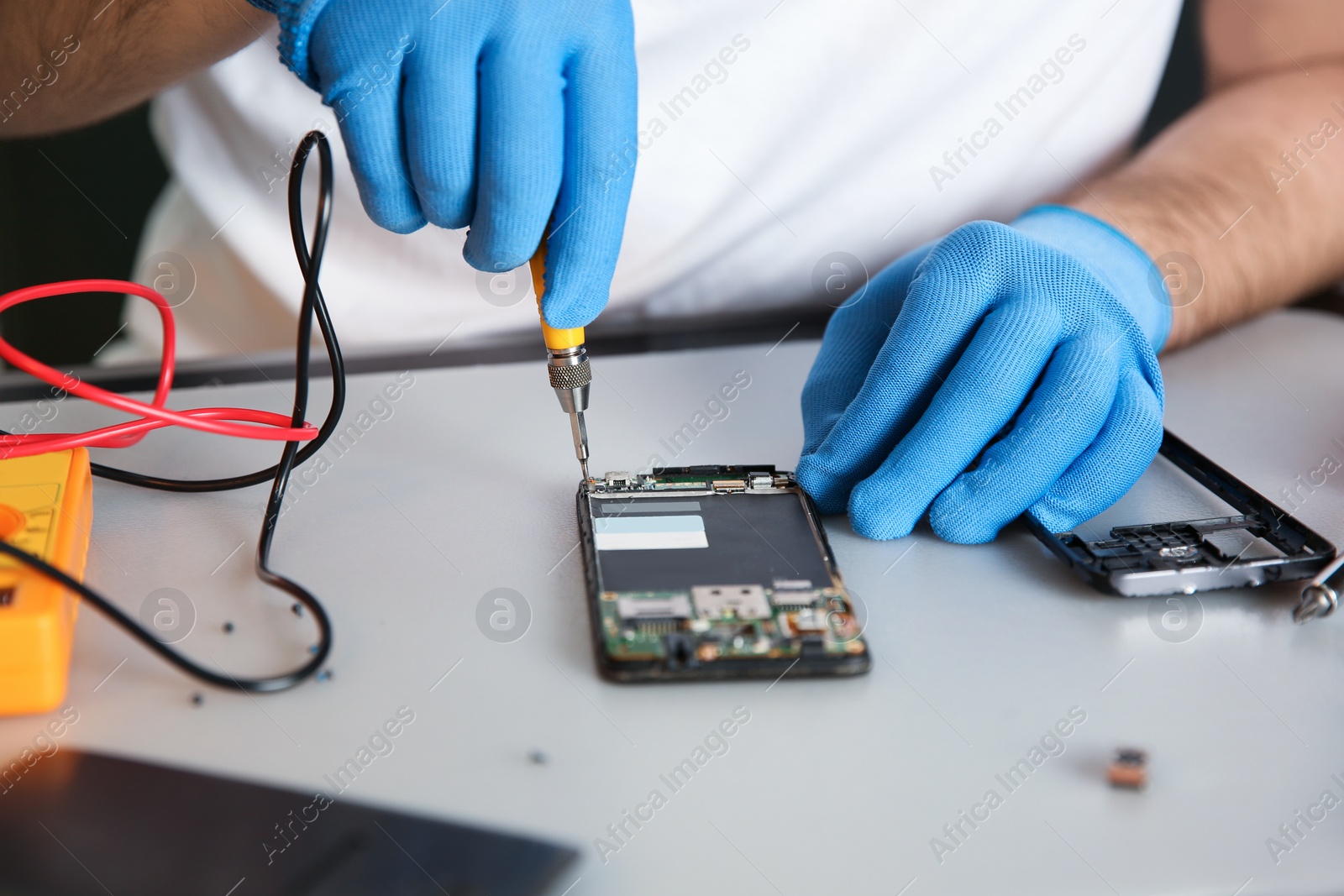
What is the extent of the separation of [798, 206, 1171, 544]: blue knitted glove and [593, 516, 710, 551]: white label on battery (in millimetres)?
109

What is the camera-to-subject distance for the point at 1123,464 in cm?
69

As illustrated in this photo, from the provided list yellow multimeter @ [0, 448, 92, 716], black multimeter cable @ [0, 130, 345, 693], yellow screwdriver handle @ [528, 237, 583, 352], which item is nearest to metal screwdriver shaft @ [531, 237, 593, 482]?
yellow screwdriver handle @ [528, 237, 583, 352]

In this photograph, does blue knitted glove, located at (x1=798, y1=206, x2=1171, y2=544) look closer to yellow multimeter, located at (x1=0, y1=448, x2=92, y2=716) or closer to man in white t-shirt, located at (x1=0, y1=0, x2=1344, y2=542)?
man in white t-shirt, located at (x1=0, y1=0, x2=1344, y2=542)

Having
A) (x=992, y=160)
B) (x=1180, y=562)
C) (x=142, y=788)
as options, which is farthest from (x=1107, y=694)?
(x=992, y=160)

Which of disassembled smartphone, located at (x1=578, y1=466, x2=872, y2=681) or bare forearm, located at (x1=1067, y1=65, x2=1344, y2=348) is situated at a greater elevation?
disassembled smartphone, located at (x1=578, y1=466, x2=872, y2=681)

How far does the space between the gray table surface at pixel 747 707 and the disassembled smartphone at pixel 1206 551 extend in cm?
2

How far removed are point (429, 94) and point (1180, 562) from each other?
1.90ft

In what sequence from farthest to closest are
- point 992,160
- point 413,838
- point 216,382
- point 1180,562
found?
1. point 992,160
2. point 216,382
3. point 1180,562
4. point 413,838

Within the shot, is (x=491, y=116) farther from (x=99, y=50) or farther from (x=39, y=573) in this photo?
(x=99, y=50)

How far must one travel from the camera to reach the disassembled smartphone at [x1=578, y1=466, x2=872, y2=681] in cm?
53

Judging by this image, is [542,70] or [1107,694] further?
[542,70]

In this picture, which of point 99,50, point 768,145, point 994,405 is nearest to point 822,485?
point 994,405

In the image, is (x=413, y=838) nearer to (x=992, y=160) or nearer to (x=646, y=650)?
(x=646, y=650)

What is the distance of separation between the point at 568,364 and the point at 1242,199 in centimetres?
87
